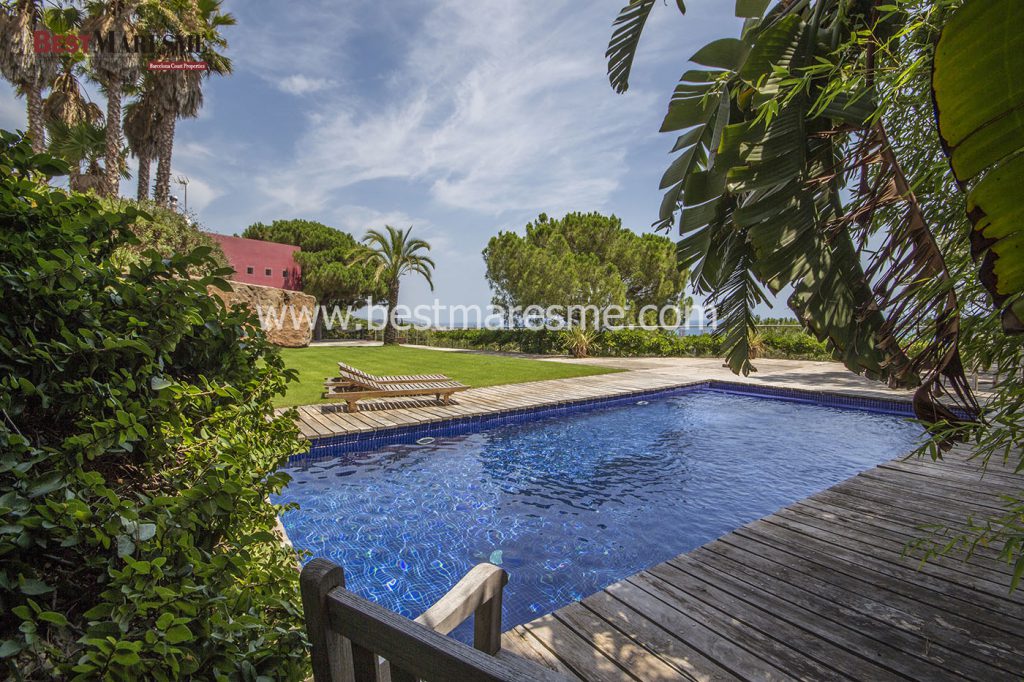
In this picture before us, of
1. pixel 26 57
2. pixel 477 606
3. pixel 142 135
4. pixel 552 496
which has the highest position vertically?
pixel 26 57

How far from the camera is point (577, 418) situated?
10.0m

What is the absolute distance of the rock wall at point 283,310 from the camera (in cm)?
1665

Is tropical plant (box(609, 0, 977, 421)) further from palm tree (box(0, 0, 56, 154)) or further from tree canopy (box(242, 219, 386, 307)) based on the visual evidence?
tree canopy (box(242, 219, 386, 307))

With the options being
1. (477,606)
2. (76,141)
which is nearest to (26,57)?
(76,141)

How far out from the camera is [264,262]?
97.3 ft

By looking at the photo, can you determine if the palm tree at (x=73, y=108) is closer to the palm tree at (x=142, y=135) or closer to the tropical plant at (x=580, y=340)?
the palm tree at (x=142, y=135)

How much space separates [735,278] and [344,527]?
196 inches

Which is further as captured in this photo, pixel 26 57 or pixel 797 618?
pixel 26 57

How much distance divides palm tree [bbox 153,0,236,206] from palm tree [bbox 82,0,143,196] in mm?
1377

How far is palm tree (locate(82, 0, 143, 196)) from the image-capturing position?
14.0 m

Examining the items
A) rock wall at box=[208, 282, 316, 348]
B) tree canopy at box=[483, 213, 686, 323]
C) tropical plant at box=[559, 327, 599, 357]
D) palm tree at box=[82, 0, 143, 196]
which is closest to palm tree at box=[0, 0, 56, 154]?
palm tree at box=[82, 0, 143, 196]

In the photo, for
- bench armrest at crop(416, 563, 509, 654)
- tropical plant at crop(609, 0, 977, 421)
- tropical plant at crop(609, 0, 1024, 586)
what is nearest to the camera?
bench armrest at crop(416, 563, 509, 654)

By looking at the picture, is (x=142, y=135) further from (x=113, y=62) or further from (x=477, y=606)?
(x=477, y=606)

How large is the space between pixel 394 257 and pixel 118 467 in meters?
28.8
